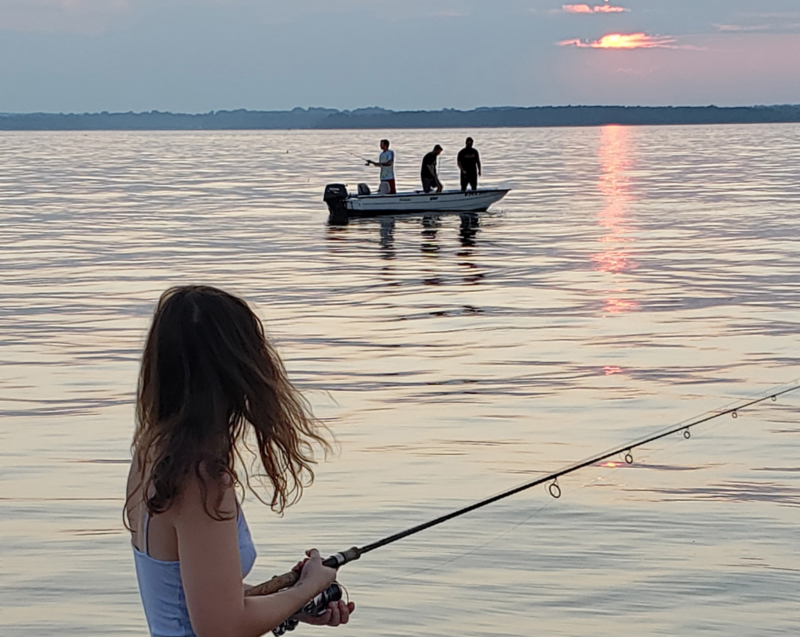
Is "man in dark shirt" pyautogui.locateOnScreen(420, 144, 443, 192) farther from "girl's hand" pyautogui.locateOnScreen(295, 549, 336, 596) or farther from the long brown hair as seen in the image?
the long brown hair

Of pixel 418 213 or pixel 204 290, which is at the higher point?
pixel 204 290

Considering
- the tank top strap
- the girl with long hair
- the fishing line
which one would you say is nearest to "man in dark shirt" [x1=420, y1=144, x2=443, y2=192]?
the fishing line

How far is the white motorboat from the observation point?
31.2 m

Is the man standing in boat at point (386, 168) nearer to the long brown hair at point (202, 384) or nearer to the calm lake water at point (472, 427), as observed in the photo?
the calm lake water at point (472, 427)

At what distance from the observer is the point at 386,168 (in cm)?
3070

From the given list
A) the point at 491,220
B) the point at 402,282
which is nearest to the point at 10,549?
the point at 402,282

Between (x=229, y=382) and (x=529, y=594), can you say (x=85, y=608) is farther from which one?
(x=229, y=382)

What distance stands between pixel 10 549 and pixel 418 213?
2575 cm

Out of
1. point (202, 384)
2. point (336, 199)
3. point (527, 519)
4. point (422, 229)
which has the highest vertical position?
point (202, 384)

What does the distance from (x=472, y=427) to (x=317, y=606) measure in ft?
21.9

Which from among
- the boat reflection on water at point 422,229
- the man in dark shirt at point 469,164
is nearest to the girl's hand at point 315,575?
the boat reflection on water at point 422,229

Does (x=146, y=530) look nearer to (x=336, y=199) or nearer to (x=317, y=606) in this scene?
(x=317, y=606)

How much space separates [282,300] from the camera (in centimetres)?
1750

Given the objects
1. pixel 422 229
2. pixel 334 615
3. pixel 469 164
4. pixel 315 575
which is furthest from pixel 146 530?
pixel 469 164
